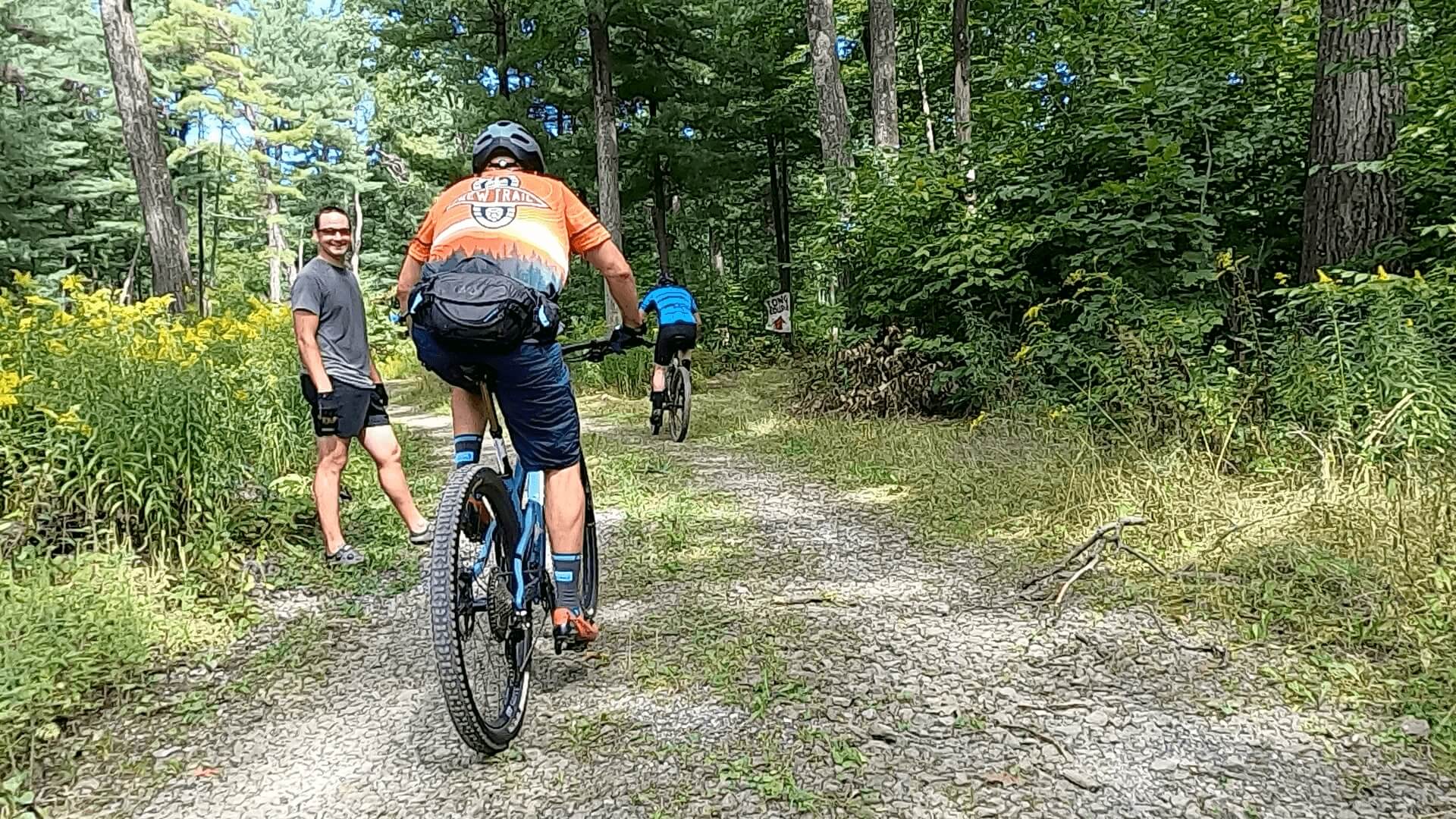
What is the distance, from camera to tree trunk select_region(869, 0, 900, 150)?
30.0 ft

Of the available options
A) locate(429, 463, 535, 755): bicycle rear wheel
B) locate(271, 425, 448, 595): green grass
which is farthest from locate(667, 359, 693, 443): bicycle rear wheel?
locate(429, 463, 535, 755): bicycle rear wheel

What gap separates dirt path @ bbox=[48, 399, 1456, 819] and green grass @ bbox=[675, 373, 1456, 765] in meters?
0.24

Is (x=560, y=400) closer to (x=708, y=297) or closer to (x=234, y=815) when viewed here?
(x=234, y=815)

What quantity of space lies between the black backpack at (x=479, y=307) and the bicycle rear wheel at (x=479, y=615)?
401 mm

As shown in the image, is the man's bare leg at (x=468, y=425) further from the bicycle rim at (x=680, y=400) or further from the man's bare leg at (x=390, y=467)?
the bicycle rim at (x=680, y=400)

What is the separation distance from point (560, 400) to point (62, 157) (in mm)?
19911

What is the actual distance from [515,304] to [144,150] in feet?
31.6

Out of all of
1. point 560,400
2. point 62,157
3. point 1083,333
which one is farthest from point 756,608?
point 62,157

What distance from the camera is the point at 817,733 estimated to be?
2.27 m

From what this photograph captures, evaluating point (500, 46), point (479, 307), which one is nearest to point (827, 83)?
point (500, 46)

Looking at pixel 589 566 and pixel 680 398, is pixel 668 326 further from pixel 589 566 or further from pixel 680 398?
pixel 589 566

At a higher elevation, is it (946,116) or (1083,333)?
(946,116)

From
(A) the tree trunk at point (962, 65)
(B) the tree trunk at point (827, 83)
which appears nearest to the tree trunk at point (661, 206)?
(B) the tree trunk at point (827, 83)

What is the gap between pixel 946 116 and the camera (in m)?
13.0
